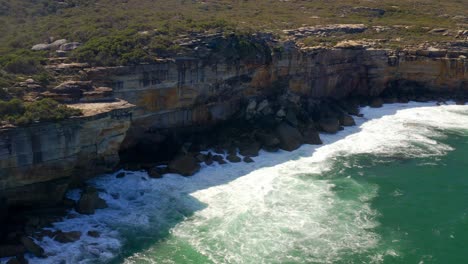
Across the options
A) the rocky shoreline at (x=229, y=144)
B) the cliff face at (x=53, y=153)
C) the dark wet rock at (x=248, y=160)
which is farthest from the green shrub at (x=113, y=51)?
the dark wet rock at (x=248, y=160)

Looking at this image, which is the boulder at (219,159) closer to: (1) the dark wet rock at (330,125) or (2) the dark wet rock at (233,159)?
(2) the dark wet rock at (233,159)

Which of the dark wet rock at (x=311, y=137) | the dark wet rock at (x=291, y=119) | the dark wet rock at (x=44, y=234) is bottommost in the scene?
the dark wet rock at (x=44, y=234)

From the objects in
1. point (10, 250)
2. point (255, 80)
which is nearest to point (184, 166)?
point (255, 80)

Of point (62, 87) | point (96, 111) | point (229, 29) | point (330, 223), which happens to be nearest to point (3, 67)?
point (62, 87)

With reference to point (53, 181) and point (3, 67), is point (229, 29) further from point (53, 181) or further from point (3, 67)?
point (53, 181)

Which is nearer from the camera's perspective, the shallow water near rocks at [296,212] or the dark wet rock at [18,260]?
the dark wet rock at [18,260]
